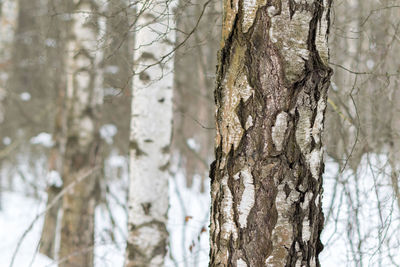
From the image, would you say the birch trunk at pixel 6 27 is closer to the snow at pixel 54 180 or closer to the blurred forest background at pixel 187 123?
the blurred forest background at pixel 187 123

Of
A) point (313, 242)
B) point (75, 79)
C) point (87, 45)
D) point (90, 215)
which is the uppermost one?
point (87, 45)

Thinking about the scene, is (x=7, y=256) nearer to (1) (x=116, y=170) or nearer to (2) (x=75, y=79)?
(2) (x=75, y=79)

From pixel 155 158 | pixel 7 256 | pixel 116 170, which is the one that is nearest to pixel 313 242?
pixel 155 158

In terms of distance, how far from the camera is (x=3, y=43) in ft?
29.3

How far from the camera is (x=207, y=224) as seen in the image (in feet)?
19.2

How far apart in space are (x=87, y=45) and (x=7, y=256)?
382 centimetres

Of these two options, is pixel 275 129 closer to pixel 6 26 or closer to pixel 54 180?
pixel 54 180

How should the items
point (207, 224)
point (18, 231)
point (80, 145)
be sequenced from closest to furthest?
point (80, 145), point (207, 224), point (18, 231)

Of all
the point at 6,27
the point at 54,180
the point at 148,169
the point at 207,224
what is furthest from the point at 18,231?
the point at 148,169

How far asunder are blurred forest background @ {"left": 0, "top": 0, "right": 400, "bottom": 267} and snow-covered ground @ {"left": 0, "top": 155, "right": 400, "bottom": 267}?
0.02 metres

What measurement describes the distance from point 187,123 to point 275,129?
35.2ft

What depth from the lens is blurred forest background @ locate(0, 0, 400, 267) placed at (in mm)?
2723

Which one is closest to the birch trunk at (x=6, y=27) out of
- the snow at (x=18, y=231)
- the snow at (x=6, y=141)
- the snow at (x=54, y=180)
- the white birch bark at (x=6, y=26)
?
the white birch bark at (x=6, y=26)

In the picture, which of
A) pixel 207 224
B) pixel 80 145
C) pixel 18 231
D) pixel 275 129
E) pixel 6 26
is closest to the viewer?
pixel 275 129
